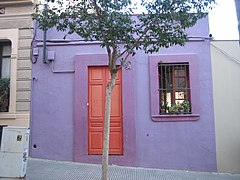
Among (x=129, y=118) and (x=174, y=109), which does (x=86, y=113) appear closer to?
(x=129, y=118)

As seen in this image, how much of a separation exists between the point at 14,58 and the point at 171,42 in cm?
556

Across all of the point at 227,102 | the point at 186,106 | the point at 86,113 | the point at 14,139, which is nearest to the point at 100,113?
the point at 86,113

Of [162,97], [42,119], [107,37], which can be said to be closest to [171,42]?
[107,37]

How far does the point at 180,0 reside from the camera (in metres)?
6.57

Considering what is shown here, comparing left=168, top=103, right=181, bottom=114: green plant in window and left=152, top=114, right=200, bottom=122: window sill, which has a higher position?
left=168, top=103, right=181, bottom=114: green plant in window

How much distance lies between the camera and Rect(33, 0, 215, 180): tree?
652 centimetres

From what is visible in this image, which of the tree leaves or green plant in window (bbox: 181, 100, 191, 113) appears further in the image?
green plant in window (bbox: 181, 100, 191, 113)

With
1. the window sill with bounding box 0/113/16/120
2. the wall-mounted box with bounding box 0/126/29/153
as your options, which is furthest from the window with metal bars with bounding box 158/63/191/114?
the window sill with bounding box 0/113/16/120

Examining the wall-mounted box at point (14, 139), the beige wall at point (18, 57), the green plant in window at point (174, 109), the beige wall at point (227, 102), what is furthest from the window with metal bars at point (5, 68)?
the beige wall at point (227, 102)

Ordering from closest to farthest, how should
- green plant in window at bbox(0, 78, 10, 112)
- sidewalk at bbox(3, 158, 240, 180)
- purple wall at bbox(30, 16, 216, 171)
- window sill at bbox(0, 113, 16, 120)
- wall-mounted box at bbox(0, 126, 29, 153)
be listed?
wall-mounted box at bbox(0, 126, 29, 153) → sidewalk at bbox(3, 158, 240, 180) → purple wall at bbox(30, 16, 216, 171) → window sill at bbox(0, 113, 16, 120) → green plant in window at bbox(0, 78, 10, 112)

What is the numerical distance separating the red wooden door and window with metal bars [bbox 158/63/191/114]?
1256 millimetres

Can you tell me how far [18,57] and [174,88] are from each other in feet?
15.9

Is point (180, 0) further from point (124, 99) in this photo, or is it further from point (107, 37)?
point (124, 99)

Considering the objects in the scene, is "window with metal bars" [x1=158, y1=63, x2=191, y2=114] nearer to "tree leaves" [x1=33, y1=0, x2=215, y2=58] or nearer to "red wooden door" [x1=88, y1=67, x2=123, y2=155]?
"red wooden door" [x1=88, y1=67, x2=123, y2=155]
